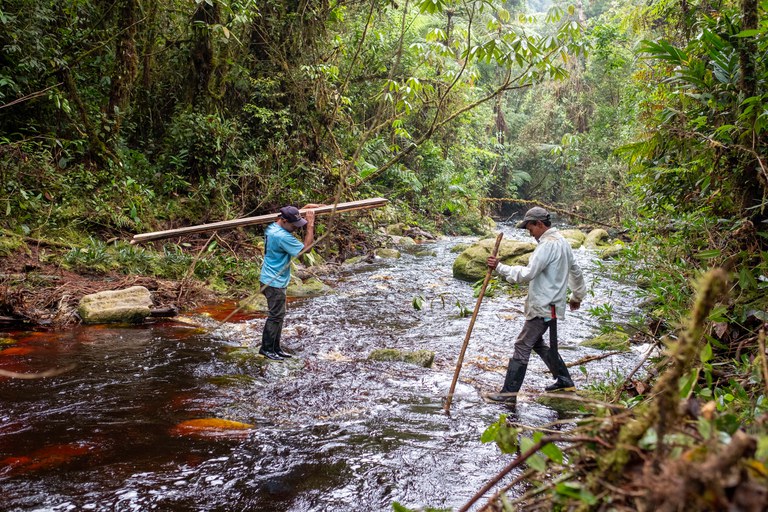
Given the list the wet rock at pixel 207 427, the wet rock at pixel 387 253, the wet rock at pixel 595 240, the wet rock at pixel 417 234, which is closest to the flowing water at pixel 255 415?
the wet rock at pixel 207 427

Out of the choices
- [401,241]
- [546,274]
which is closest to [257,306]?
[546,274]

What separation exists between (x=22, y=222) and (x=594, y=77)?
1009 inches

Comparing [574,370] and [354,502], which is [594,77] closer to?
[574,370]

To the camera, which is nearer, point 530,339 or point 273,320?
point 530,339

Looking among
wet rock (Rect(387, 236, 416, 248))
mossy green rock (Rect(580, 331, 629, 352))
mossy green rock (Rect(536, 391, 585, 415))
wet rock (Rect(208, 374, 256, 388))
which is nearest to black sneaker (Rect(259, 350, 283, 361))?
wet rock (Rect(208, 374, 256, 388))

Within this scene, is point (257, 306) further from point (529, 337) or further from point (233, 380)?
point (529, 337)

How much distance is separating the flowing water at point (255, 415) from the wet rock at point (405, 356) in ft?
0.48

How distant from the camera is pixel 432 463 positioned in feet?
12.6

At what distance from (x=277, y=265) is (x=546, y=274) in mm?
3184

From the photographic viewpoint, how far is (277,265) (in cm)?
623

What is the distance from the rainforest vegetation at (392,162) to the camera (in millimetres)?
1393

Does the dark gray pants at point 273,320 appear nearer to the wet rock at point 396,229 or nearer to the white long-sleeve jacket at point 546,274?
the white long-sleeve jacket at point 546,274

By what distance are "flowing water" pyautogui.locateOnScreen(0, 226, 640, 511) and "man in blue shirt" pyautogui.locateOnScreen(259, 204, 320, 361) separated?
1.09 feet

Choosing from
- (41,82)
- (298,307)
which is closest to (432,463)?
(298,307)
